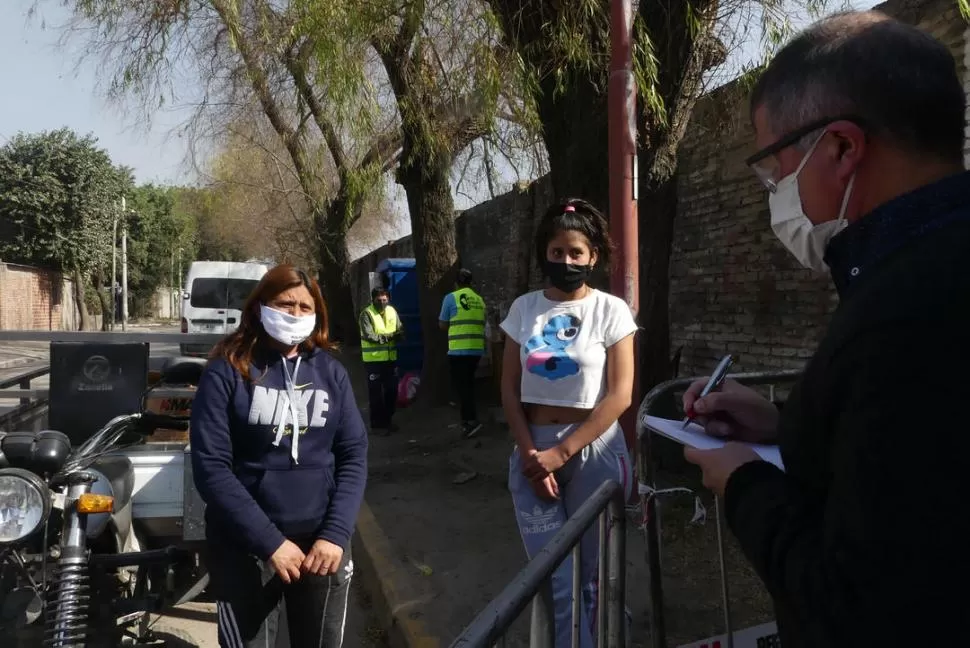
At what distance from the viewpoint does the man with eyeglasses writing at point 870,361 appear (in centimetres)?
88

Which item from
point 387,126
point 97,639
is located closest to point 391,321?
point 387,126

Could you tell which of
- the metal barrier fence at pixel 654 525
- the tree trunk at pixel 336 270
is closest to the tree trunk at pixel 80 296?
the tree trunk at pixel 336 270

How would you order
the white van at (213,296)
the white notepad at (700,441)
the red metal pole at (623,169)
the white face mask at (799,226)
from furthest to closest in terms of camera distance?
the white van at (213,296) < the red metal pole at (623,169) < the white notepad at (700,441) < the white face mask at (799,226)

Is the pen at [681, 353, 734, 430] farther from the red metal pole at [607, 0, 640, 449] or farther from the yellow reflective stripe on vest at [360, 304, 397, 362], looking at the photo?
the yellow reflective stripe on vest at [360, 304, 397, 362]

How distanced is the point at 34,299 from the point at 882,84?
32605 millimetres

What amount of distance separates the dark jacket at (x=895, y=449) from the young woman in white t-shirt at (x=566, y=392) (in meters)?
1.63

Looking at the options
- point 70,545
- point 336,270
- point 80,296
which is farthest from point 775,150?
point 80,296

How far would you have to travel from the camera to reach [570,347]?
2760 millimetres

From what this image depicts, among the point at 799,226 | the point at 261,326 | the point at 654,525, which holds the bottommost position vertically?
the point at 654,525

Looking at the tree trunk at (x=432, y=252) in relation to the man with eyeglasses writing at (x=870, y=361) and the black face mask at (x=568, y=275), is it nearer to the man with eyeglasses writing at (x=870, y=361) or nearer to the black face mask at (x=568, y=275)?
the black face mask at (x=568, y=275)

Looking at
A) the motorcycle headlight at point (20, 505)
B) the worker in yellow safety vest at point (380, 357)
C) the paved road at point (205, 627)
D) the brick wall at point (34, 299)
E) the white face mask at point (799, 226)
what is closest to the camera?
the white face mask at point (799, 226)

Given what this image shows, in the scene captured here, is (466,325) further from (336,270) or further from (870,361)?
(336,270)

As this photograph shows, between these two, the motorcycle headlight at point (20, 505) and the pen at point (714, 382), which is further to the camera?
the motorcycle headlight at point (20, 505)

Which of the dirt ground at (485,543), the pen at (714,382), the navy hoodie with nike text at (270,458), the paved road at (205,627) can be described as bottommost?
the paved road at (205,627)
